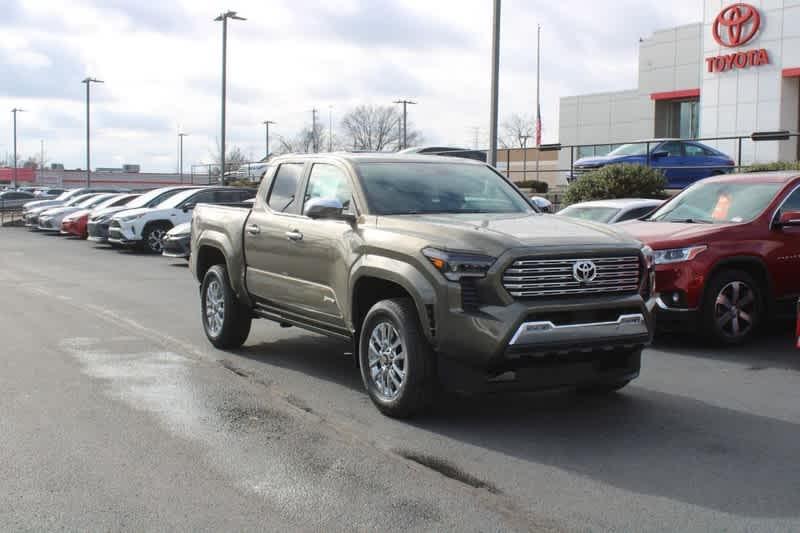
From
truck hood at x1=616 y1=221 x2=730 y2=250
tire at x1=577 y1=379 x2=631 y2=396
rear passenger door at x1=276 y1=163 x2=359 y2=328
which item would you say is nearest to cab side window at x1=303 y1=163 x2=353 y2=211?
rear passenger door at x1=276 y1=163 x2=359 y2=328

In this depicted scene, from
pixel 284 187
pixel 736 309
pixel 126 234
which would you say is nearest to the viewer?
pixel 284 187

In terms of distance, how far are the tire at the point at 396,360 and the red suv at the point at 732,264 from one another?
3831 millimetres

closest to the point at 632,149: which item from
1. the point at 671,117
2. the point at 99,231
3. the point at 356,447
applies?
the point at 99,231

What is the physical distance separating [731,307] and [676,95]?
4302 centimetres

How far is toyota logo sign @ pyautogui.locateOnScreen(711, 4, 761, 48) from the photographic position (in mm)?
37594

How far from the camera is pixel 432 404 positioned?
6.54m

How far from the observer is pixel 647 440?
611 cm

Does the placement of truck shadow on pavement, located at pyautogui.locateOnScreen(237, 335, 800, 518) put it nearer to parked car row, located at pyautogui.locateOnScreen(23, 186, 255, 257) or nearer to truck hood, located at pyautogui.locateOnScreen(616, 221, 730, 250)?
truck hood, located at pyautogui.locateOnScreen(616, 221, 730, 250)

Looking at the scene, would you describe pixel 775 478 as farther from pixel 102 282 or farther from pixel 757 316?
pixel 102 282

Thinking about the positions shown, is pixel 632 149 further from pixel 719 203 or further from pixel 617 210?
pixel 719 203

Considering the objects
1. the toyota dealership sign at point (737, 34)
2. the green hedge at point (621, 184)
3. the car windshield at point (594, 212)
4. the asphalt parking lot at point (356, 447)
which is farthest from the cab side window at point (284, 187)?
the toyota dealership sign at point (737, 34)

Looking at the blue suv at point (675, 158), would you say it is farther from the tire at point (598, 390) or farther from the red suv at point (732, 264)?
the tire at point (598, 390)

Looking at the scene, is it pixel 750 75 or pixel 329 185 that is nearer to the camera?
pixel 329 185

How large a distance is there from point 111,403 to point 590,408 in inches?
140
